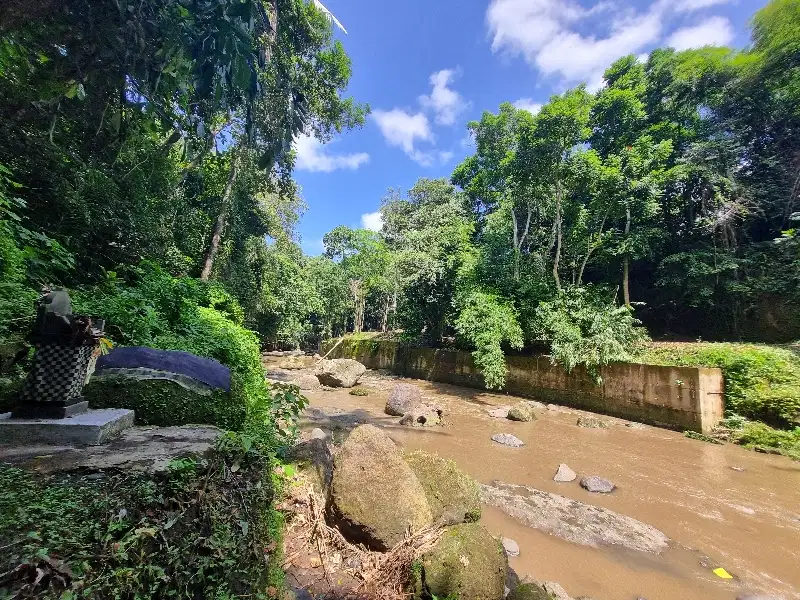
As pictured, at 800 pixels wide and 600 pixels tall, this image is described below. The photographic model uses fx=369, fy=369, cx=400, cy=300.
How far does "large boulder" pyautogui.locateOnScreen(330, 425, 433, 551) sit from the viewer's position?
145 inches

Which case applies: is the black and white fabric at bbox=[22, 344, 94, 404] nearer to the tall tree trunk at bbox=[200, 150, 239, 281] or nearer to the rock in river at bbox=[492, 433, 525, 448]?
the rock in river at bbox=[492, 433, 525, 448]

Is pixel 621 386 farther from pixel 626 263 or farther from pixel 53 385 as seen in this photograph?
pixel 53 385

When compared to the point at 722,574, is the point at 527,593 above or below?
above

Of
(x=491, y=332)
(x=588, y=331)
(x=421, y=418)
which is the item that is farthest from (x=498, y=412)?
(x=588, y=331)

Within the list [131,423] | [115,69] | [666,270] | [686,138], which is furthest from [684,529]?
[686,138]

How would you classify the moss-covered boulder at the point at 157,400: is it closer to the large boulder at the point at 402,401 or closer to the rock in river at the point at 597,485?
the rock in river at the point at 597,485

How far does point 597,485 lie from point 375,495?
502cm

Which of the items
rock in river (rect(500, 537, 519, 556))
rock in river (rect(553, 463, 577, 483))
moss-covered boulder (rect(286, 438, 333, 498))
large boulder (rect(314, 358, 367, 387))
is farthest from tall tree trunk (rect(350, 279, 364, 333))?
rock in river (rect(500, 537, 519, 556))

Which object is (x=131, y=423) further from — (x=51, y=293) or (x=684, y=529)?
(x=684, y=529)

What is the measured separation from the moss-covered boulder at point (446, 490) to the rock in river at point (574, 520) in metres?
1.55

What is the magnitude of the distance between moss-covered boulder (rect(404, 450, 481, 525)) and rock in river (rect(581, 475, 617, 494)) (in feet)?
10.7

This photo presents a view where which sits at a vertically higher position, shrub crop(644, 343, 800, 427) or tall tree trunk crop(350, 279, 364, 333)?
tall tree trunk crop(350, 279, 364, 333)

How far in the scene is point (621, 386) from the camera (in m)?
12.0

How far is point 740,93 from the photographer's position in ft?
49.0
